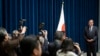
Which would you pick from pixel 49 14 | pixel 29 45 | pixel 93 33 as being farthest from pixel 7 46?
pixel 49 14

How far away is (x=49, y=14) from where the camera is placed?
9898 mm

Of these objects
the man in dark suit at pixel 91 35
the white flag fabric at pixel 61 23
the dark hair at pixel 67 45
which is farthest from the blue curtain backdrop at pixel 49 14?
the dark hair at pixel 67 45

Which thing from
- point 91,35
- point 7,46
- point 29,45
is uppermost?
point 29,45

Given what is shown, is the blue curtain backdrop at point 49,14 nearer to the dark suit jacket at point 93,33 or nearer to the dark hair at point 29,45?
the dark suit jacket at point 93,33

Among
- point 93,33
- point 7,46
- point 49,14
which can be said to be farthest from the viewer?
point 49,14

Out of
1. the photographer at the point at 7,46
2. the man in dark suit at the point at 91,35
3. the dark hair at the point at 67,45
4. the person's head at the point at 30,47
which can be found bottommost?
the man in dark suit at the point at 91,35

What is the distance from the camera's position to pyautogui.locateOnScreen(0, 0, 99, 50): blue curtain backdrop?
8.39m

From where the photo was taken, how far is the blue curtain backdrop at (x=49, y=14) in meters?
8.39

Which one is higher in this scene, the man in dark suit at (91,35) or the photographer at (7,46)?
the photographer at (7,46)

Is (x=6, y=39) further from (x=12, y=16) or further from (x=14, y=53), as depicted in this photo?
(x=12, y=16)

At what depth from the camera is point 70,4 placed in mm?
10859

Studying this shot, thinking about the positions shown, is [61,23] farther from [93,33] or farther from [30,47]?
[30,47]

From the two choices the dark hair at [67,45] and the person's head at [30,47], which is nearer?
the person's head at [30,47]

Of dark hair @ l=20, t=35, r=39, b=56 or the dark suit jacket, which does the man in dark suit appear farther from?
dark hair @ l=20, t=35, r=39, b=56
